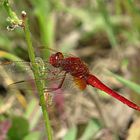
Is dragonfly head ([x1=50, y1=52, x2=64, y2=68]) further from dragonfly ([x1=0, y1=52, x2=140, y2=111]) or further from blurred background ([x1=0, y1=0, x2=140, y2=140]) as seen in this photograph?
blurred background ([x1=0, y1=0, x2=140, y2=140])

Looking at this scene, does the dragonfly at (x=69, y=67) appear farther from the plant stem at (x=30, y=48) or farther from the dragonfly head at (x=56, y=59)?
the plant stem at (x=30, y=48)

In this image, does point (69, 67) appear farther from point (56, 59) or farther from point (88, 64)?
point (88, 64)

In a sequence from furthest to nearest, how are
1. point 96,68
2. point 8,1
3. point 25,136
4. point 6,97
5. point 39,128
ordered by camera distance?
point 6,97 → point 96,68 → point 39,128 → point 25,136 → point 8,1

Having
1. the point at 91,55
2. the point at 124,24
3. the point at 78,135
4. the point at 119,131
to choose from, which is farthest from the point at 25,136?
the point at 124,24

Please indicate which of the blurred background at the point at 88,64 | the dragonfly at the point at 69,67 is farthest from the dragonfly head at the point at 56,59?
the blurred background at the point at 88,64

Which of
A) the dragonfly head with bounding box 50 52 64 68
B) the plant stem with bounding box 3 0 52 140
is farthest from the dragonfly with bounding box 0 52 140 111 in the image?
the plant stem with bounding box 3 0 52 140

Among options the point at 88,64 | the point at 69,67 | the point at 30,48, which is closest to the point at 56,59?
the point at 69,67

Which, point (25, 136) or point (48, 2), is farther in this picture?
point (48, 2)

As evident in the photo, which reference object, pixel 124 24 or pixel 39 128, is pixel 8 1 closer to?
pixel 39 128

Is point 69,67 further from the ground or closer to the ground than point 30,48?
further from the ground
